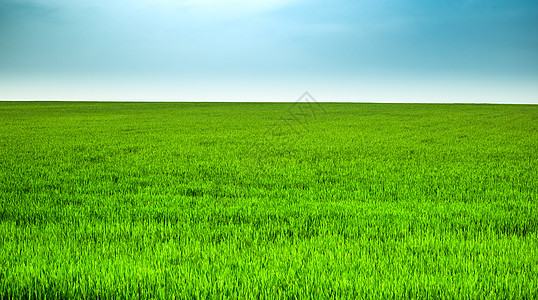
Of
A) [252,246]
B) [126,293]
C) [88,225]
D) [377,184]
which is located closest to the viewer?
[126,293]

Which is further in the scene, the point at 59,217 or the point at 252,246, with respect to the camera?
the point at 59,217

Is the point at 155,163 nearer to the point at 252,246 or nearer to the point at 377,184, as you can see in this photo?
the point at 377,184

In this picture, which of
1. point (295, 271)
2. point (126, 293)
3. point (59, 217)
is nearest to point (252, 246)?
point (295, 271)

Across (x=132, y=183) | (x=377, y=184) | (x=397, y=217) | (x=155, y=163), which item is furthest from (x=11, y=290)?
(x=155, y=163)

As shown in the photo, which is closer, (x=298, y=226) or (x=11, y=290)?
(x=11, y=290)

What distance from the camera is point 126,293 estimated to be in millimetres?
4262

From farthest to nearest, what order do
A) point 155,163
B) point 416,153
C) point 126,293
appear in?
point 416,153, point 155,163, point 126,293

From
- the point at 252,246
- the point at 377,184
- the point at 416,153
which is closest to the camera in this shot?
the point at 252,246

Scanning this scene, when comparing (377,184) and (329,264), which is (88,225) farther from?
(377,184)

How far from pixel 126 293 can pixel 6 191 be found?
682 cm

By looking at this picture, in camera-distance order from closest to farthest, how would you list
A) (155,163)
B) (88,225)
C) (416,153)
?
(88,225) < (155,163) < (416,153)

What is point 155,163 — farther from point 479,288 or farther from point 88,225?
point 479,288

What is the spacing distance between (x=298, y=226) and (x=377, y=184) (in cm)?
419

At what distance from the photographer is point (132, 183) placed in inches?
415
